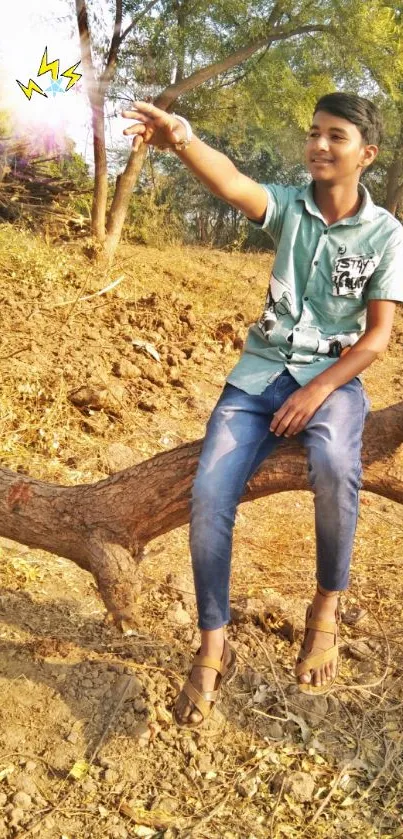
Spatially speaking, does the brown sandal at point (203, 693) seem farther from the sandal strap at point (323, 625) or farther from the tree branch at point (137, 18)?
the tree branch at point (137, 18)

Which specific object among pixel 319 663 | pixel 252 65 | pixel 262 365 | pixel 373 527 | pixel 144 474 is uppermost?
pixel 252 65

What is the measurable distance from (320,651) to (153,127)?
151 cm

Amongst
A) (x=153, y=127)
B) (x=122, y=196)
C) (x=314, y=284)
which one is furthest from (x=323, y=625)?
(x=122, y=196)

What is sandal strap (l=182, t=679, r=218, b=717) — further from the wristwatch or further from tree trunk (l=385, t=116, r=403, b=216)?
tree trunk (l=385, t=116, r=403, b=216)

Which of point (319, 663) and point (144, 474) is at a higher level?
point (144, 474)

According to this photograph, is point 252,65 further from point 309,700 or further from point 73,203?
point 309,700

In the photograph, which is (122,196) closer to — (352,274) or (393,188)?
(352,274)

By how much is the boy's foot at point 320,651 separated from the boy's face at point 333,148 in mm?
1204

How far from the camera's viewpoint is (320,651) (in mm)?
2277

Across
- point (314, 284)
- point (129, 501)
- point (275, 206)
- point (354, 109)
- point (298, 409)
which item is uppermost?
point (354, 109)

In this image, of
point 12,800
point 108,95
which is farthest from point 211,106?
point 12,800

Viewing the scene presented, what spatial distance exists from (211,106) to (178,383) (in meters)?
4.75

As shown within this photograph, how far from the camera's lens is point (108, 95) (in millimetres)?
8539

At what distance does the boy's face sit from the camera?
2.22m
